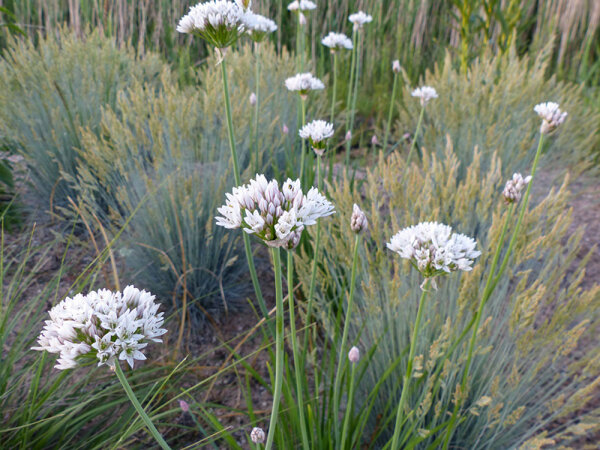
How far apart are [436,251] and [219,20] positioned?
2.82 feet

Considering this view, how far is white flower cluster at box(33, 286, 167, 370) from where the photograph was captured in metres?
0.78

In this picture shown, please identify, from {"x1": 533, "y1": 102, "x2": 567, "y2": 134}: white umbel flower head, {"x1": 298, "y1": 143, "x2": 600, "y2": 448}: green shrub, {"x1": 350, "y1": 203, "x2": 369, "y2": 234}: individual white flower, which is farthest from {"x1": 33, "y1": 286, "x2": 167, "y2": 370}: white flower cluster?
{"x1": 533, "y1": 102, "x2": 567, "y2": 134}: white umbel flower head

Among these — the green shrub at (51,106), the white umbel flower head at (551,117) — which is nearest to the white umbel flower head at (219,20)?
the white umbel flower head at (551,117)

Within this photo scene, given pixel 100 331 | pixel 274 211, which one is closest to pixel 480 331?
pixel 274 211

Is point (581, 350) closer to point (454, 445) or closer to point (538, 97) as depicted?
point (454, 445)

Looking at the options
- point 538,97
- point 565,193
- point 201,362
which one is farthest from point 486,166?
point 201,362

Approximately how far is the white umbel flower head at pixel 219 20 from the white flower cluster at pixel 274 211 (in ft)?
2.07

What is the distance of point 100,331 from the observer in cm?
80

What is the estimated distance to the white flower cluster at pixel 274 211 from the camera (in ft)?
2.62

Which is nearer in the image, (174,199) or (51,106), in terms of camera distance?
(174,199)

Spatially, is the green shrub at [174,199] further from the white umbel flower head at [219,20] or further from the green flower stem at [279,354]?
the green flower stem at [279,354]

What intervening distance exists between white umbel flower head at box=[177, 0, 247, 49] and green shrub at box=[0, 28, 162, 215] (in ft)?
5.55

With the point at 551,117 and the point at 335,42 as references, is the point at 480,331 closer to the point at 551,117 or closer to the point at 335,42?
the point at 551,117

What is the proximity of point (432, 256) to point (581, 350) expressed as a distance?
60.5 inches
